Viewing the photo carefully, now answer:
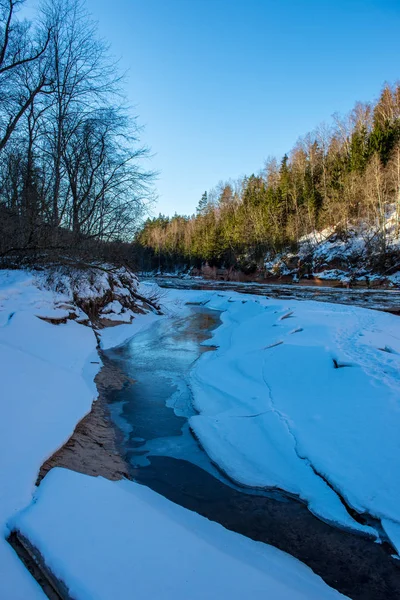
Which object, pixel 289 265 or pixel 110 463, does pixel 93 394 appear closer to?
pixel 110 463

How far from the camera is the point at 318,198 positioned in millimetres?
45062

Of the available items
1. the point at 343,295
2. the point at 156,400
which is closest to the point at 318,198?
the point at 343,295

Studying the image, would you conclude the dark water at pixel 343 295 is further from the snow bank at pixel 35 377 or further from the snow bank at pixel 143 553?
the snow bank at pixel 143 553

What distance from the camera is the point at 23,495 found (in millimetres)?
2412

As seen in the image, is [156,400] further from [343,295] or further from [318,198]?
[318,198]

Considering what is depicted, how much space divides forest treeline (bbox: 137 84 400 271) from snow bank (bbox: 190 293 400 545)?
76.5 ft

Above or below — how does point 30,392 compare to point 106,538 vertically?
above

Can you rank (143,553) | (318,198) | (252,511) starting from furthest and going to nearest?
(318,198), (252,511), (143,553)

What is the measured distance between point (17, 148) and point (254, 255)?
3900cm

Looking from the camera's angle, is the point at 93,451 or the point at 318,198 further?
the point at 318,198

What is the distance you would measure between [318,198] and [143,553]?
4868 cm

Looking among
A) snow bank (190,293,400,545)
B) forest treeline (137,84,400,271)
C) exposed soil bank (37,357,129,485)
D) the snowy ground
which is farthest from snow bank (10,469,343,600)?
forest treeline (137,84,400,271)

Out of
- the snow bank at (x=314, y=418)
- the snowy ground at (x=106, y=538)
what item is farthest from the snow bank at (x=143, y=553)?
the snow bank at (x=314, y=418)

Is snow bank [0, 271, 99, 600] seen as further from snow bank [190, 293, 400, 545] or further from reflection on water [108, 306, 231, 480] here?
snow bank [190, 293, 400, 545]
